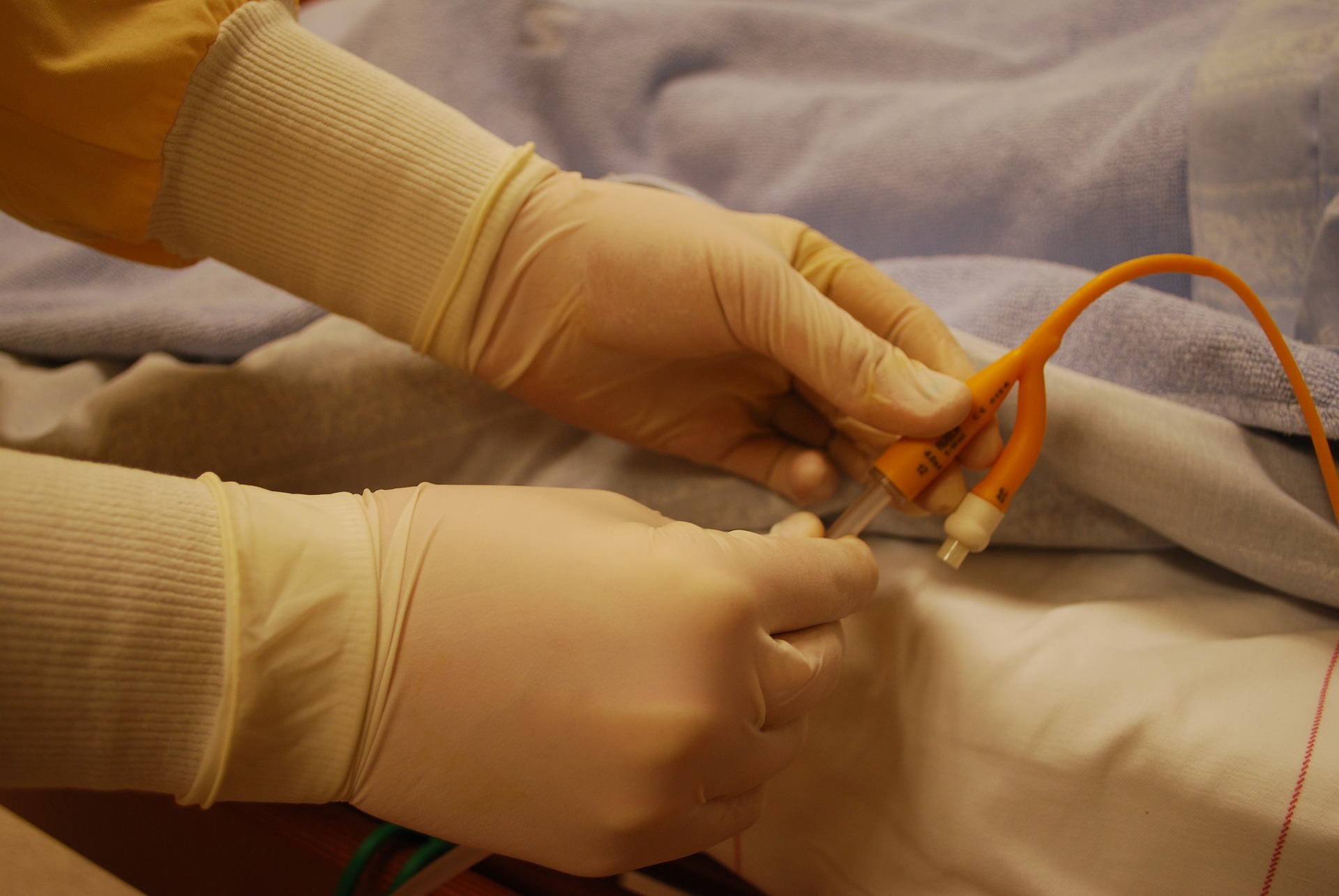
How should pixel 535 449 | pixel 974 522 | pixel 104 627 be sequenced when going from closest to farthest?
pixel 104 627
pixel 974 522
pixel 535 449

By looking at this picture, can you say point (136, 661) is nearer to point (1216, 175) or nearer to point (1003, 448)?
point (1003, 448)

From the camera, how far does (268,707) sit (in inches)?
17.3

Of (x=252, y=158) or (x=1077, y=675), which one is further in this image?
(x=252, y=158)

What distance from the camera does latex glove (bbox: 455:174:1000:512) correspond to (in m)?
0.59

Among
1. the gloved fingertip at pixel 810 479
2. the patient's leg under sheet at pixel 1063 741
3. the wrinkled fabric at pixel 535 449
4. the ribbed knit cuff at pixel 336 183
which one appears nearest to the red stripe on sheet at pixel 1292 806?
the patient's leg under sheet at pixel 1063 741

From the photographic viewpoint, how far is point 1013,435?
54 centimetres

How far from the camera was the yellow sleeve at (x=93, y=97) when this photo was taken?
0.53 meters

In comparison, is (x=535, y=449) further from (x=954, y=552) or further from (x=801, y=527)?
(x=954, y=552)

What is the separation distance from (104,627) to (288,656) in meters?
0.09

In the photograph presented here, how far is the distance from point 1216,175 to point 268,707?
0.78 metres

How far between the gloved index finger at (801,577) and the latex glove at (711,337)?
0.28ft

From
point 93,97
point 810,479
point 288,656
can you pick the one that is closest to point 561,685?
point 288,656

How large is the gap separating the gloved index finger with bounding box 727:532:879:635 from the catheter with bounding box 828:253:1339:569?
56 millimetres

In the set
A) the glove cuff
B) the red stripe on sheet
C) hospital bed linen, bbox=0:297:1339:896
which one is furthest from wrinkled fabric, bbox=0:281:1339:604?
the glove cuff
